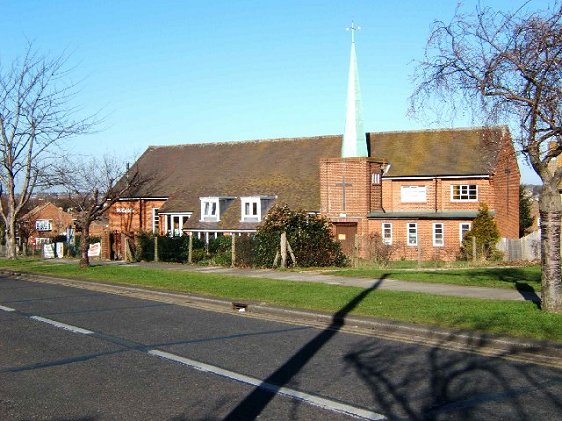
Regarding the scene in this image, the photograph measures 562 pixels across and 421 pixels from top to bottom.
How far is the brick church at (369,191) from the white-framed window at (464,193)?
0.06 metres

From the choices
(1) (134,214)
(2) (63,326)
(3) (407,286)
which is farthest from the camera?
(1) (134,214)

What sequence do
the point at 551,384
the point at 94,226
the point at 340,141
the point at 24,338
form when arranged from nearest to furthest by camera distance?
1. the point at 551,384
2. the point at 24,338
3. the point at 340,141
4. the point at 94,226

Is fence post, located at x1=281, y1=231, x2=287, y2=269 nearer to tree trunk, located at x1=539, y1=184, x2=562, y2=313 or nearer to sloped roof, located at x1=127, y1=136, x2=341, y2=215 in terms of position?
tree trunk, located at x1=539, y1=184, x2=562, y2=313

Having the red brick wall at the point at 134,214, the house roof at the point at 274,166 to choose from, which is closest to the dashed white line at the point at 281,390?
the house roof at the point at 274,166

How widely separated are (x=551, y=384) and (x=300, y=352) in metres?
3.49

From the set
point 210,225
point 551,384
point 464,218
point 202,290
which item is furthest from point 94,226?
point 551,384

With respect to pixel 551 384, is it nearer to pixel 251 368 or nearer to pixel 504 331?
pixel 504 331

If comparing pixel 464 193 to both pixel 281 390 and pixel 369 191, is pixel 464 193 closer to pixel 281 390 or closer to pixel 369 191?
pixel 369 191

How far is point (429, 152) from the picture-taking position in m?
44.6

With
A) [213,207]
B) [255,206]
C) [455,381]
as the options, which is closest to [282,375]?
[455,381]

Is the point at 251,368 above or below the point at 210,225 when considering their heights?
below

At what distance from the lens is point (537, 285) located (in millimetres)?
17266

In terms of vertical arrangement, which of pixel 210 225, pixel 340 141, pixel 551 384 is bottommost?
pixel 551 384

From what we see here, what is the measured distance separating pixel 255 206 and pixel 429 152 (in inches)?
456
